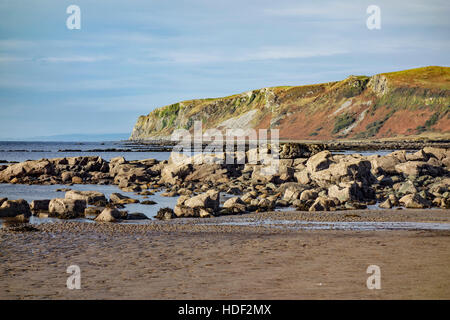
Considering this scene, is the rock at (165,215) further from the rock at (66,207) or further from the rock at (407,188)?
the rock at (407,188)

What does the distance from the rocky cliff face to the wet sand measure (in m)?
123

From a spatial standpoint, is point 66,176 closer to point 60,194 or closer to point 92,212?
point 60,194

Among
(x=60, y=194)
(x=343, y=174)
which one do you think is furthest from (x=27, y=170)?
(x=343, y=174)

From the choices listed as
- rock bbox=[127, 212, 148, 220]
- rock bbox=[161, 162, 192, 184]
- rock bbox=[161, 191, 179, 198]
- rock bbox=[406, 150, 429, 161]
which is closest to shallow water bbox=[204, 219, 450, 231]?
rock bbox=[127, 212, 148, 220]

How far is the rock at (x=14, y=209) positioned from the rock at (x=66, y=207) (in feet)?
3.08

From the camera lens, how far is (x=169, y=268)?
1191cm

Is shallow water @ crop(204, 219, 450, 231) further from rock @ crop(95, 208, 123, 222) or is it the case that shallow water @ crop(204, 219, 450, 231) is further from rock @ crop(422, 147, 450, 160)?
rock @ crop(422, 147, 450, 160)

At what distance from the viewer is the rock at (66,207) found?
21.5 m

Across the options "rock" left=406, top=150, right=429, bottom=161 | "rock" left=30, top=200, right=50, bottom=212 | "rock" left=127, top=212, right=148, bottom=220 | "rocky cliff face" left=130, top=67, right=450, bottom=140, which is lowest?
"rock" left=127, top=212, right=148, bottom=220

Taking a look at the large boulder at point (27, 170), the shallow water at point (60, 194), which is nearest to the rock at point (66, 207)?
the shallow water at point (60, 194)

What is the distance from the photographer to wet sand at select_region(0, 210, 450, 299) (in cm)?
987

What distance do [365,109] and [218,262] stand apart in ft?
501
